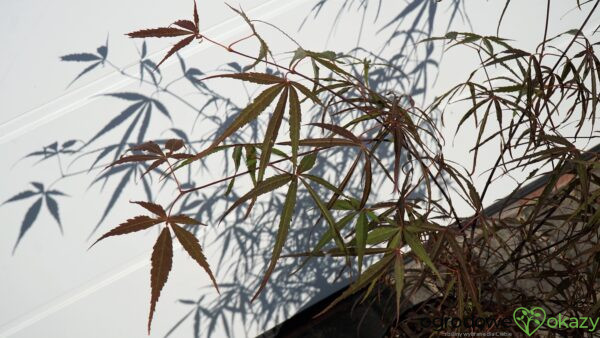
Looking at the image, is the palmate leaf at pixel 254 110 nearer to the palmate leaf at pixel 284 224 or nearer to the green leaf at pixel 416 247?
the palmate leaf at pixel 284 224

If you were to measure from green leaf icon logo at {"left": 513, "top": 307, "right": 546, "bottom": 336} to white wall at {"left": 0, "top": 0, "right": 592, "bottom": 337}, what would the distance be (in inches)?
28.8

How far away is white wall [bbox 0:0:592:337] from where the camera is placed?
3.27ft

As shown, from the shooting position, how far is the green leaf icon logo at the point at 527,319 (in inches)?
33.2

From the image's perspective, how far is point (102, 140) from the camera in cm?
112

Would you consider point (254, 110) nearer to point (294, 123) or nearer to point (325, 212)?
point (294, 123)

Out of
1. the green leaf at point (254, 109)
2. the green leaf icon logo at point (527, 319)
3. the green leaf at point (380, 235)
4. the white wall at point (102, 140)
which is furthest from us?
the white wall at point (102, 140)

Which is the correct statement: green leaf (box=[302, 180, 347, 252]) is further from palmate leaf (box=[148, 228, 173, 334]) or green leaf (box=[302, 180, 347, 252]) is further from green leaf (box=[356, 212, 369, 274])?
palmate leaf (box=[148, 228, 173, 334])

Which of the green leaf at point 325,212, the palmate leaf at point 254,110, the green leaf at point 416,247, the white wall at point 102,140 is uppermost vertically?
the white wall at point 102,140

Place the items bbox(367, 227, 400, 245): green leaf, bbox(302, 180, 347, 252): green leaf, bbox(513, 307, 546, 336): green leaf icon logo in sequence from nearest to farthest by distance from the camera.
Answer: bbox(302, 180, 347, 252): green leaf
bbox(367, 227, 400, 245): green leaf
bbox(513, 307, 546, 336): green leaf icon logo

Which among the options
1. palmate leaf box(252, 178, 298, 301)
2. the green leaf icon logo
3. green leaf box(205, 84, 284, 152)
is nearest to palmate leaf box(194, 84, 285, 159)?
green leaf box(205, 84, 284, 152)

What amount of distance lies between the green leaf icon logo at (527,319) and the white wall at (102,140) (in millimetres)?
732

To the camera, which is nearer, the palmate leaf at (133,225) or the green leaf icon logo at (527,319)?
the palmate leaf at (133,225)

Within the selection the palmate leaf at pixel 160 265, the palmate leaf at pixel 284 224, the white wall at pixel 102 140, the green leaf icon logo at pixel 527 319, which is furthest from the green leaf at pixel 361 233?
the white wall at pixel 102 140

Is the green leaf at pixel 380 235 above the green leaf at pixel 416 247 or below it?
above
